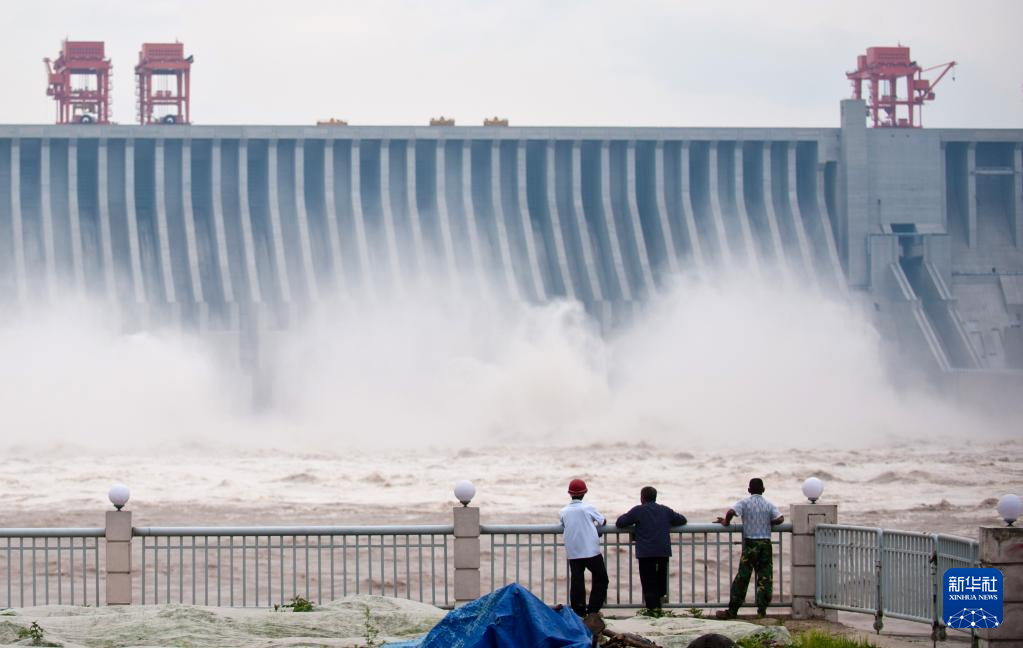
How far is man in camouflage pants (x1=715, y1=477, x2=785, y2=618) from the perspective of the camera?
45.2 ft

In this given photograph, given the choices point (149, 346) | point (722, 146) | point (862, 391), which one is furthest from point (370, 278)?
point (862, 391)

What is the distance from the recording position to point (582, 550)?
1333 cm

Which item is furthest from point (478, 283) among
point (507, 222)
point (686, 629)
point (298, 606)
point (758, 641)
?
point (758, 641)

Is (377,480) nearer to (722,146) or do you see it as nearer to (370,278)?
(370,278)

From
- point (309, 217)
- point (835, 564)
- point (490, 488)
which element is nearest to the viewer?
point (835, 564)

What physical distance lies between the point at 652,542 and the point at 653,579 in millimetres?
365

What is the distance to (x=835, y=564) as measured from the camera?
1376 cm

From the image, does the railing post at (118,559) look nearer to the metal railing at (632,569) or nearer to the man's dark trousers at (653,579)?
the metal railing at (632,569)

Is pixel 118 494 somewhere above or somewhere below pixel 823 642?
above

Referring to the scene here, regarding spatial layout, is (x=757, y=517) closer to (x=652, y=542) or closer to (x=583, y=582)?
(x=652, y=542)

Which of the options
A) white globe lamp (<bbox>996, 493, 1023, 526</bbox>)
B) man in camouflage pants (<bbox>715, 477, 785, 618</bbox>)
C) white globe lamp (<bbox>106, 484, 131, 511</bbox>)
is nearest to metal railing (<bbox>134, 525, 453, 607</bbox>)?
white globe lamp (<bbox>106, 484, 131, 511</bbox>)

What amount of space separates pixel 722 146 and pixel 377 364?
13906 millimetres

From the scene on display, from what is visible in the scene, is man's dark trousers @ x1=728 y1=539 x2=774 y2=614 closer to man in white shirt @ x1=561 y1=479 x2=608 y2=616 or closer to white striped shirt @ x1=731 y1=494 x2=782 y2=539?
white striped shirt @ x1=731 y1=494 x2=782 y2=539

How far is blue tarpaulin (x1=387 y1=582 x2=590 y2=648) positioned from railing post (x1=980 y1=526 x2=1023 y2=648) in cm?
337
